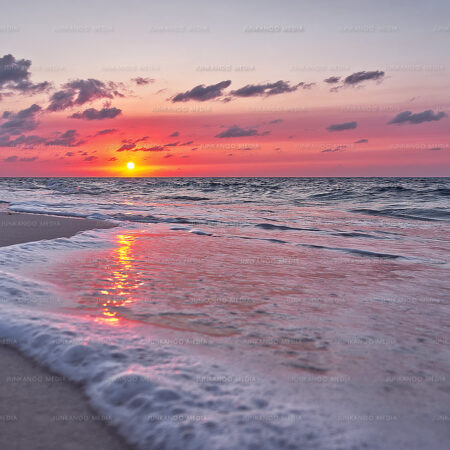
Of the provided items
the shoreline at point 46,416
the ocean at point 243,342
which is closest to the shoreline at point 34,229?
the ocean at point 243,342

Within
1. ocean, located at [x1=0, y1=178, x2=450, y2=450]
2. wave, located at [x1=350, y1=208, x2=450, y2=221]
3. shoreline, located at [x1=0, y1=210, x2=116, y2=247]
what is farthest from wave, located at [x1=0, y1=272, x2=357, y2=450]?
wave, located at [x1=350, y1=208, x2=450, y2=221]

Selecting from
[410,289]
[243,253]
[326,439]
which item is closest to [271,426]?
[326,439]

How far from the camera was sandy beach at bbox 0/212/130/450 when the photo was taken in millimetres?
1662

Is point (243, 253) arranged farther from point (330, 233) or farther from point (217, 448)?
point (217, 448)

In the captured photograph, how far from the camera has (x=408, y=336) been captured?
113 inches

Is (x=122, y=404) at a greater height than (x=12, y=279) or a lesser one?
lesser

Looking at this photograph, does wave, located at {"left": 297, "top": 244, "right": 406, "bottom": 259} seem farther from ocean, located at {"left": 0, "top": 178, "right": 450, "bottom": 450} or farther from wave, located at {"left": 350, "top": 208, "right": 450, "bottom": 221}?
wave, located at {"left": 350, "top": 208, "right": 450, "bottom": 221}

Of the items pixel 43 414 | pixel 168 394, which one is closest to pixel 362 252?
pixel 168 394

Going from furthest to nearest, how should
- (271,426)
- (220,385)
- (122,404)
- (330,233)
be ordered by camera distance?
(330,233), (220,385), (122,404), (271,426)

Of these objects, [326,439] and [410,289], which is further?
[410,289]

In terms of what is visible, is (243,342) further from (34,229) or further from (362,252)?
(34,229)

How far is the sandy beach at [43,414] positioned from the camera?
1662mm

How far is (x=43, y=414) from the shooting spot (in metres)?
1.83

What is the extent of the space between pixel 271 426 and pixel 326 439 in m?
0.25
